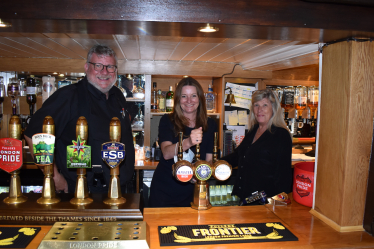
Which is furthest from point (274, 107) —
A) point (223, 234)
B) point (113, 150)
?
point (113, 150)

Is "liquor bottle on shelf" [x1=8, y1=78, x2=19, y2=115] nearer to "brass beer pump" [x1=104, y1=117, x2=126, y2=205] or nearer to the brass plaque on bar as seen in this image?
the brass plaque on bar

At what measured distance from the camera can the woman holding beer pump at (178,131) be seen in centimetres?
217

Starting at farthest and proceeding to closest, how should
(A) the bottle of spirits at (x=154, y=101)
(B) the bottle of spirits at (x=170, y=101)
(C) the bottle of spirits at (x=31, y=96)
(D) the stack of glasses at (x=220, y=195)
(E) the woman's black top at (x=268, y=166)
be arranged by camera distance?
(A) the bottle of spirits at (x=154, y=101), (B) the bottle of spirits at (x=170, y=101), (C) the bottle of spirits at (x=31, y=96), (D) the stack of glasses at (x=220, y=195), (E) the woman's black top at (x=268, y=166)

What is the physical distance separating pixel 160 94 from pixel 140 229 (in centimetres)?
280

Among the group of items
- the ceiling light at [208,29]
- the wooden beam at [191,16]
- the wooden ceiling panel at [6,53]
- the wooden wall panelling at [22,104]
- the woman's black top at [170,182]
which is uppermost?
the wooden ceiling panel at [6,53]

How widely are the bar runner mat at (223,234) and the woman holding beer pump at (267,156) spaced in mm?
797

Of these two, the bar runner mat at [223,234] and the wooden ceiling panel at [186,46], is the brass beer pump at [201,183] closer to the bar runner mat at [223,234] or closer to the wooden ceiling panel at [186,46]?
the bar runner mat at [223,234]

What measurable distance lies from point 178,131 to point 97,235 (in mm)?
1180

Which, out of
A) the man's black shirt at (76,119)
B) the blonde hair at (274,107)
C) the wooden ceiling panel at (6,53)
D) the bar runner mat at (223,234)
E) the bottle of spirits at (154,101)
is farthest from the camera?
the bottle of spirits at (154,101)

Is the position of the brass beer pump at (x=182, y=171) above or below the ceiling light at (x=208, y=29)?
below

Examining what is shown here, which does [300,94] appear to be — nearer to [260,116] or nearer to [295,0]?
[260,116]

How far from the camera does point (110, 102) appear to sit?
2.18m

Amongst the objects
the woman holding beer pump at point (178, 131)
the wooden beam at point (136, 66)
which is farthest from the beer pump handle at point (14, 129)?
the wooden beam at point (136, 66)

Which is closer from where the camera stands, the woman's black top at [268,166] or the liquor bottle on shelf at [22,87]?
the woman's black top at [268,166]
